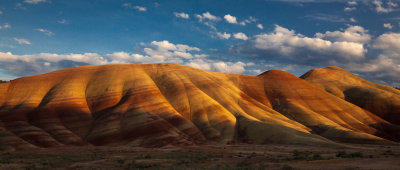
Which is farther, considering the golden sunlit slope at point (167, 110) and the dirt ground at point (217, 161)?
the golden sunlit slope at point (167, 110)

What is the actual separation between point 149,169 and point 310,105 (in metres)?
89.3

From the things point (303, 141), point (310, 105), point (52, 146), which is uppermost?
point (310, 105)

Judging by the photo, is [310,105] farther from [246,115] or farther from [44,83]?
[44,83]

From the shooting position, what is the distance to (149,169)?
94.5 feet

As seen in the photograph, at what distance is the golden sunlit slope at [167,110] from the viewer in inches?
2987

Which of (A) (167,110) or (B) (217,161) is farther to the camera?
(A) (167,110)

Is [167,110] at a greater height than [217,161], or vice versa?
[167,110]

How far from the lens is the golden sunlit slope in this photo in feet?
249

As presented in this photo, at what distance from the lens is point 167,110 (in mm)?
86562

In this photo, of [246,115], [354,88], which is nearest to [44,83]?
[246,115]

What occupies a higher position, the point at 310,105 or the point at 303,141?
the point at 310,105

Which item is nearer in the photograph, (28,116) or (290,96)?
(28,116)

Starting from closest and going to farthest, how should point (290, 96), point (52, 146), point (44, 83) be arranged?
point (52, 146) → point (44, 83) → point (290, 96)

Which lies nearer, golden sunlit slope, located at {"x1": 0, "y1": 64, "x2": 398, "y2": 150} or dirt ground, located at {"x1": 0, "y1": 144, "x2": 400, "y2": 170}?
dirt ground, located at {"x1": 0, "y1": 144, "x2": 400, "y2": 170}
